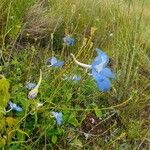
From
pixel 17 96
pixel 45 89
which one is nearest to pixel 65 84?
pixel 45 89

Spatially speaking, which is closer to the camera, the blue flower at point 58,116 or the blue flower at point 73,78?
the blue flower at point 58,116

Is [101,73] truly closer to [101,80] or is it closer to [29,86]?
[101,80]

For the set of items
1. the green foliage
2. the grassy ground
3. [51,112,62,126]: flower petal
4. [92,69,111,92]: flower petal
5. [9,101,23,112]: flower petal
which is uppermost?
[92,69,111,92]: flower petal

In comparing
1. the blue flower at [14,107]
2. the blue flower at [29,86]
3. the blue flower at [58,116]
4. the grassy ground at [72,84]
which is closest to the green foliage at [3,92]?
the grassy ground at [72,84]

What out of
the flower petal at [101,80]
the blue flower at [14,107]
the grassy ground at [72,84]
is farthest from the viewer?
the grassy ground at [72,84]

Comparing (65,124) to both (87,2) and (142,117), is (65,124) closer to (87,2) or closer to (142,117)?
(142,117)

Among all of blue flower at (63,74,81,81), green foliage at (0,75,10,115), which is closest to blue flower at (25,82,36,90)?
blue flower at (63,74,81,81)

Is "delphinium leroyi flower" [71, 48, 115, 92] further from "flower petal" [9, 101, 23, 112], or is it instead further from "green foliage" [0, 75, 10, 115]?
"flower petal" [9, 101, 23, 112]

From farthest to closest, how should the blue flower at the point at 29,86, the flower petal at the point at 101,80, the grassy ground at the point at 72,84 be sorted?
1. the blue flower at the point at 29,86
2. the grassy ground at the point at 72,84
3. the flower petal at the point at 101,80

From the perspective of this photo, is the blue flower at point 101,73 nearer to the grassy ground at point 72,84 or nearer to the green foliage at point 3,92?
the grassy ground at point 72,84
